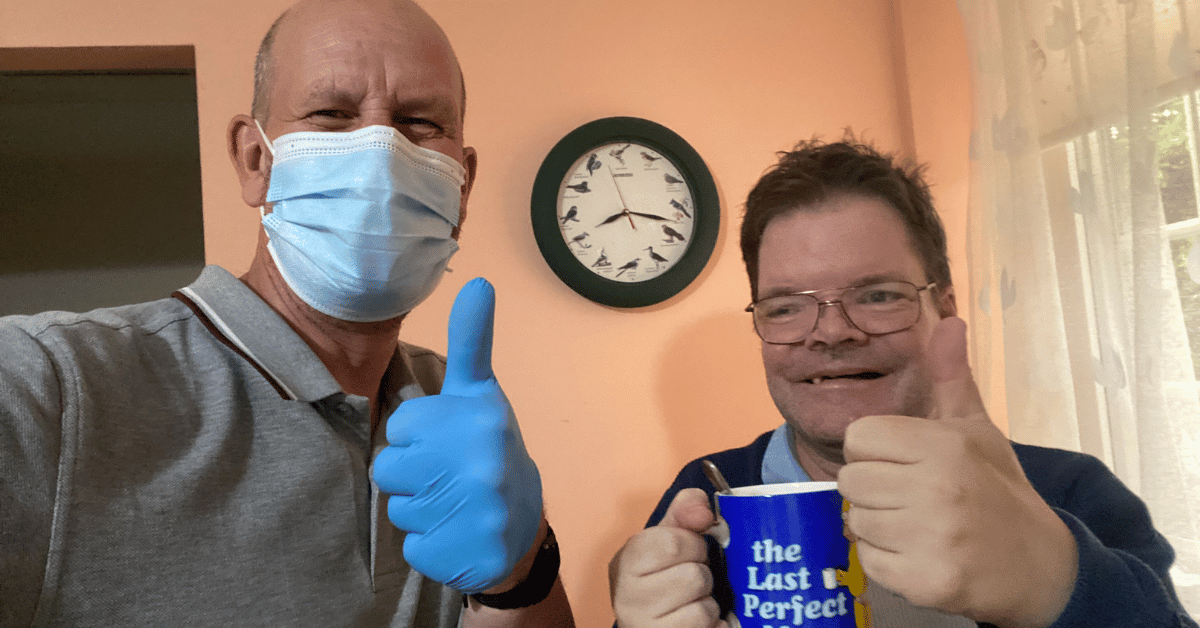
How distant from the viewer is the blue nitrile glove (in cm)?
54

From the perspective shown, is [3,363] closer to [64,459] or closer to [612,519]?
[64,459]

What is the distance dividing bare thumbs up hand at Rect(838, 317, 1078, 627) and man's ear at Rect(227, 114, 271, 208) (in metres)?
0.71

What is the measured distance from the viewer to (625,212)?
1.51 metres

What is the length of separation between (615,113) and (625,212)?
0.84 ft

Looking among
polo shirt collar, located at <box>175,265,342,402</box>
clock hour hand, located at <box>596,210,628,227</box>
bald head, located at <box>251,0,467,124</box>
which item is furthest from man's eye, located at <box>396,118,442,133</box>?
clock hour hand, located at <box>596,210,628,227</box>

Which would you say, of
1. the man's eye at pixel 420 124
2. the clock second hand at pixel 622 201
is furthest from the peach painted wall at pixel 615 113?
the man's eye at pixel 420 124

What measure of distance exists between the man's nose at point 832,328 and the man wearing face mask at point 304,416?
1.49 ft

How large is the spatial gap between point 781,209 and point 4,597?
946mm

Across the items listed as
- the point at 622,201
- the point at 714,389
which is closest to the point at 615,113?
the point at 622,201

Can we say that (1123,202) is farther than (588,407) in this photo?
No

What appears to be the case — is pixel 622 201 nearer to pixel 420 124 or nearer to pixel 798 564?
pixel 420 124

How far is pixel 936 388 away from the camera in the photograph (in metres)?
0.55

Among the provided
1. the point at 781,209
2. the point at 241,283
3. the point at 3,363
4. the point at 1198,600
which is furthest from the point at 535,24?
the point at 1198,600

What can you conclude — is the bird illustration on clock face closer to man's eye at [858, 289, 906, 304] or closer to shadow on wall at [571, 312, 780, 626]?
shadow on wall at [571, 312, 780, 626]
